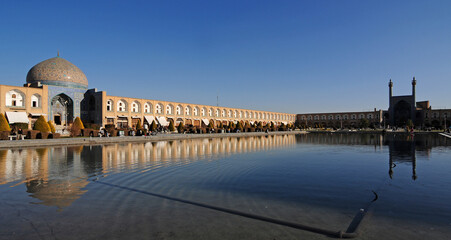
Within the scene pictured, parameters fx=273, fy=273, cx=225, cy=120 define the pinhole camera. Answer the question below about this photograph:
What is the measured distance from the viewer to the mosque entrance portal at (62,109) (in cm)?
3253

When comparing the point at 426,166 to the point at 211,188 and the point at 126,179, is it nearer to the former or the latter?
the point at 211,188

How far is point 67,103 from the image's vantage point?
34031 millimetres

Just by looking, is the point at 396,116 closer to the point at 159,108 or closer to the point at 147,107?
the point at 159,108

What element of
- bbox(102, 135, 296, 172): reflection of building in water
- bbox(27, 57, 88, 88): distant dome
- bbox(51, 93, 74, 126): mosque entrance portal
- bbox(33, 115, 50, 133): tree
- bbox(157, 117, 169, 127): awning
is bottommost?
bbox(102, 135, 296, 172): reflection of building in water

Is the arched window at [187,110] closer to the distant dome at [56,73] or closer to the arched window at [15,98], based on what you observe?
the distant dome at [56,73]

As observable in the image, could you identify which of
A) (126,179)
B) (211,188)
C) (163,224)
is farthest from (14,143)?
(163,224)

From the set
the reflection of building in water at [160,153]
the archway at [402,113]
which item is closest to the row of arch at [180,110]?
the reflection of building in water at [160,153]

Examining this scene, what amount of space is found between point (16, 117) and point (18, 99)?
8.77 ft

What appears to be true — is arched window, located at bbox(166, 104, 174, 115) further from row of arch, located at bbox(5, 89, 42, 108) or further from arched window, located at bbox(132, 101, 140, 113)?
row of arch, located at bbox(5, 89, 42, 108)

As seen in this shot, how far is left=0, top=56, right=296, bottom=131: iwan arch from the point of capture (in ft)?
93.2

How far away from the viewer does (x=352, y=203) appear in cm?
459

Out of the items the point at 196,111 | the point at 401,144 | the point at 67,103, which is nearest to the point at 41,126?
the point at 67,103

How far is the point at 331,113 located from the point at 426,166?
235 feet

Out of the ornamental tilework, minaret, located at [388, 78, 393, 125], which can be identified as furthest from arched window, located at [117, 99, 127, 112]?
minaret, located at [388, 78, 393, 125]
